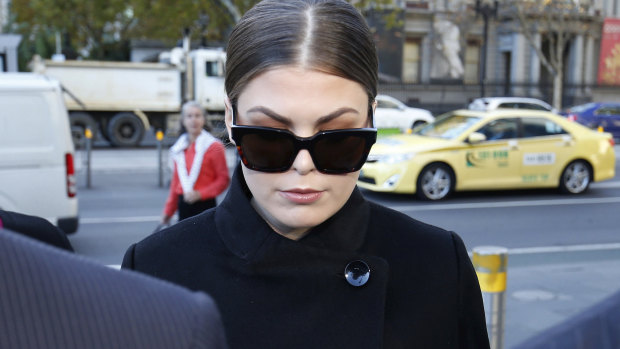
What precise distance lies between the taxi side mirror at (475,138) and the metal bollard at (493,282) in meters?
7.45

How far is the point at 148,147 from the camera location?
21844mm

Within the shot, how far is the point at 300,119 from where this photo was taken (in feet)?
4.55

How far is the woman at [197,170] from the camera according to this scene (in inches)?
254

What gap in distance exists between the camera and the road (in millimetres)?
5777

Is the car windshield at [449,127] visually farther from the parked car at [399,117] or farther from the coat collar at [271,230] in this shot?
the coat collar at [271,230]

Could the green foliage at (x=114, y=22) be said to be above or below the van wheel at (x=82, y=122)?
above

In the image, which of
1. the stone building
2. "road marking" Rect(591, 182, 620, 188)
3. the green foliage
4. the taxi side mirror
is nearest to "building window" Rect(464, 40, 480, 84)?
the stone building

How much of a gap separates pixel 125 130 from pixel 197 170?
1601 cm

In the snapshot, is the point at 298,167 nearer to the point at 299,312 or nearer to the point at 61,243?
the point at 299,312

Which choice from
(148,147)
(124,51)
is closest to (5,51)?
(148,147)

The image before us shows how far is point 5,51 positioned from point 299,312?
2254cm

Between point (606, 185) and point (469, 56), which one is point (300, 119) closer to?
point (606, 185)

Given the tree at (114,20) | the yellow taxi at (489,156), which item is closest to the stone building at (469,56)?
the tree at (114,20)

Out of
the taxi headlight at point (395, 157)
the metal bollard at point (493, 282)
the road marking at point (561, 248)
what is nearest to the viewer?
the metal bollard at point (493, 282)
